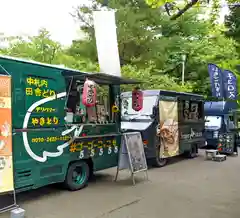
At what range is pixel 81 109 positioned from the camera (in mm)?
7461

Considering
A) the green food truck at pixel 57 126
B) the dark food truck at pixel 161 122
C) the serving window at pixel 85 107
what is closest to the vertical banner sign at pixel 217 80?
the dark food truck at pixel 161 122

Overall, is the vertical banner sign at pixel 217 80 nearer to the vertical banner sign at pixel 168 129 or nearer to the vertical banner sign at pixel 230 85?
the vertical banner sign at pixel 230 85

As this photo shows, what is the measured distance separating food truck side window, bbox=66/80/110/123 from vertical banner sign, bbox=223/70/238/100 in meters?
4.44

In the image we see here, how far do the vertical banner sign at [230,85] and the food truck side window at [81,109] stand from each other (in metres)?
4.44

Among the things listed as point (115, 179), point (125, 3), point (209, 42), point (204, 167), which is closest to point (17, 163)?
point (115, 179)

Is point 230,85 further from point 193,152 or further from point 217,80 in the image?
point 193,152

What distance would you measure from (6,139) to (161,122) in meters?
5.97

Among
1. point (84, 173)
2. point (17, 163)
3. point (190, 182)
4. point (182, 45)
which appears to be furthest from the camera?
point (182, 45)

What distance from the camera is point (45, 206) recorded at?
20.1 ft

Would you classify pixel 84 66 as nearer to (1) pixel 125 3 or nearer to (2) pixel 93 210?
(1) pixel 125 3

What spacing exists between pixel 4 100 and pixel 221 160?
888cm

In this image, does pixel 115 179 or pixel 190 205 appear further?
pixel 115 179

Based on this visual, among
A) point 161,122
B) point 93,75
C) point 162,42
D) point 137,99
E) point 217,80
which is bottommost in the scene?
point 161,122

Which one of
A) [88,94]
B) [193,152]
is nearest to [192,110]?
[193,152]
